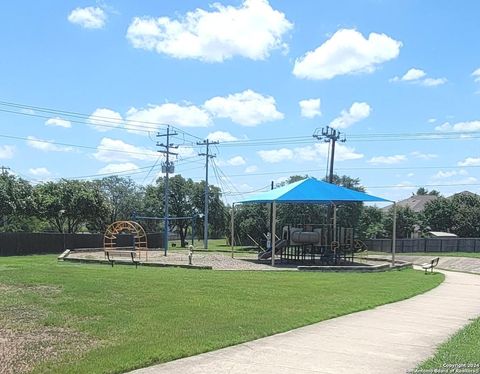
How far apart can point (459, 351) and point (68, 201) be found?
5274 centimetres

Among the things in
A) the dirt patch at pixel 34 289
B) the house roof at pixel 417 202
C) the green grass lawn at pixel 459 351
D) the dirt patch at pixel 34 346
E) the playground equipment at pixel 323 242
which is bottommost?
the green grass lawn at pixel 459 351

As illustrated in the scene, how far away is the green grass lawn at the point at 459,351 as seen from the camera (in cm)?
739

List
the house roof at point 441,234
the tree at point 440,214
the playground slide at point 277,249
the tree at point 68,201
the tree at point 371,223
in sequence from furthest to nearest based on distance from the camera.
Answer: the tree at point 440,214, the house roof at point 441,234, the tree at point 371,223, the tree at point 68,201, the playground slide at point 277,249

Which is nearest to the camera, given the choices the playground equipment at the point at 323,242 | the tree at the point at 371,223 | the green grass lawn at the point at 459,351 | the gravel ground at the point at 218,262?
the green grass lawn at the point at 459,351

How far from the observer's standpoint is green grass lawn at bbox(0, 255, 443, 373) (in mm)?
7453

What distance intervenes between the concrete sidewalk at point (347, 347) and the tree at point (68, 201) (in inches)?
1879

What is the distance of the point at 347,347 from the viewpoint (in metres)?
8.48

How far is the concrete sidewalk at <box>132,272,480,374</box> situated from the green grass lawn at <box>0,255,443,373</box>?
1.13ft

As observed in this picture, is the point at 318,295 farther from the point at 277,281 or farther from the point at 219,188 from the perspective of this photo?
the point at 219,188

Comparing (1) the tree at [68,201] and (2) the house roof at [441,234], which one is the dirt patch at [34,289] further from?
(2) the house roof at [441,234]

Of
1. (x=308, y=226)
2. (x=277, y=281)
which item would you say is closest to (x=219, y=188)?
(x=308, y=226)

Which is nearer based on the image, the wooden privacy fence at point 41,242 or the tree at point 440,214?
the wooden privacy fence at point 41,242

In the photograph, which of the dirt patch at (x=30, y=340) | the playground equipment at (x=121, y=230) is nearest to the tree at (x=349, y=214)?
the playground equipment at (x=121, y=230)

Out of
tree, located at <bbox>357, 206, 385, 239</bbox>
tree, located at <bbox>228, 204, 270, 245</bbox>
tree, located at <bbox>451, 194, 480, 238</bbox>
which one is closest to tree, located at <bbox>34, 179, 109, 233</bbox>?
tree, located at <bbox>228, 204, 270, 245</bbox>
